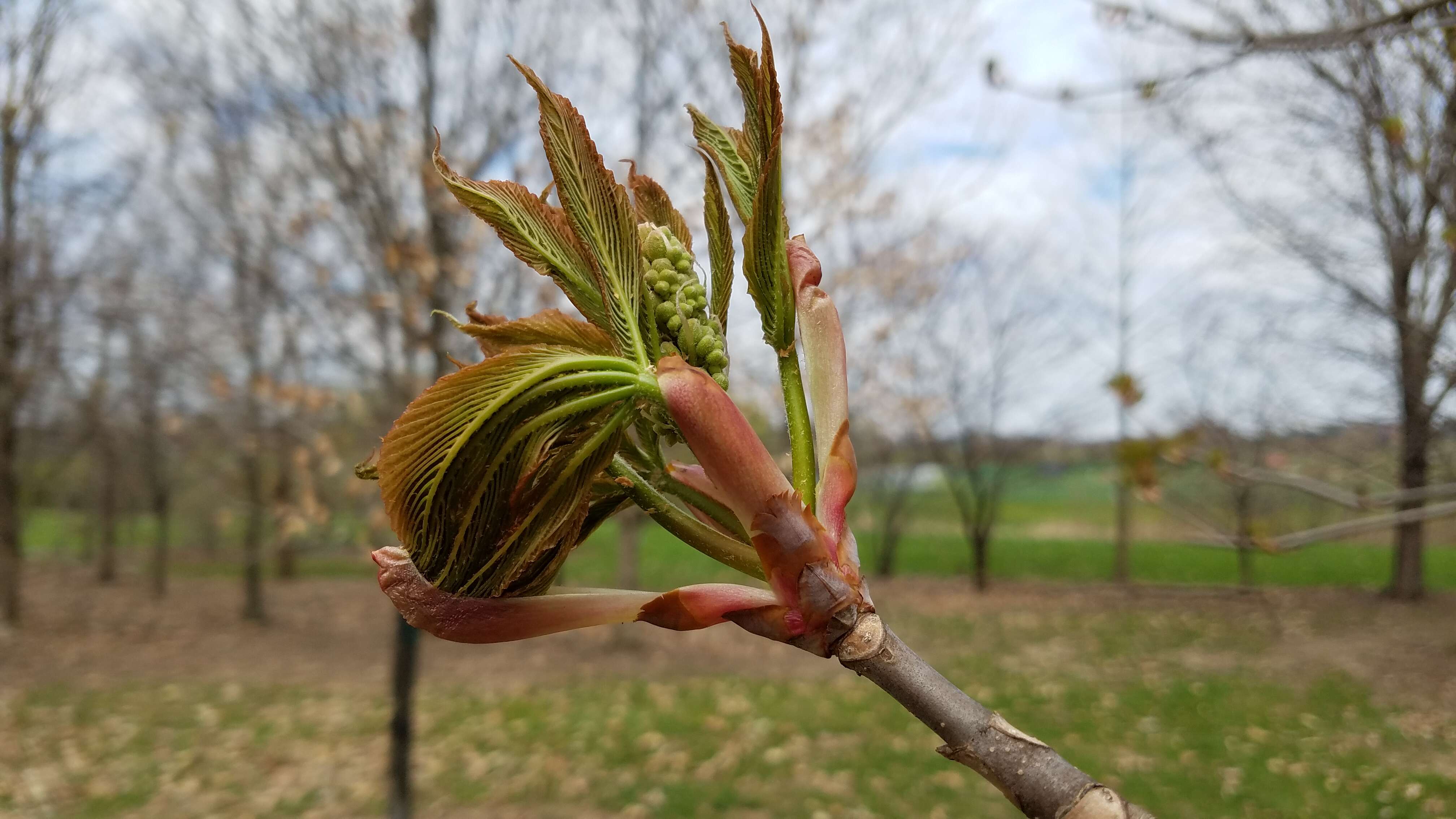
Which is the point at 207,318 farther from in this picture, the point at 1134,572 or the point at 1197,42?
the point at 1134,572

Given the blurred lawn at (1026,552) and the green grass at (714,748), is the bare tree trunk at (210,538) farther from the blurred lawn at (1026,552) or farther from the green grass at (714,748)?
the green grass at (714,748)

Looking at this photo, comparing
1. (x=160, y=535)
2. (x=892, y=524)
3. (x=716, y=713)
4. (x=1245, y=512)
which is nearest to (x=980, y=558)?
(x=892, y=524)

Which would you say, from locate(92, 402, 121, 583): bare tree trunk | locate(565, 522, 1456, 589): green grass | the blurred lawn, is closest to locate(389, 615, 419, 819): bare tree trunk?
the blurred lawn

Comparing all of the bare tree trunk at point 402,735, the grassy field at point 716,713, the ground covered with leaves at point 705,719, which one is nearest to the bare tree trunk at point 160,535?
the grassy field at point 716,713

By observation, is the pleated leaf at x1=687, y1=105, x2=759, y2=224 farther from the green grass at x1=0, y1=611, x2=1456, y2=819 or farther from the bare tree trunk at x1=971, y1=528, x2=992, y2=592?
the bare tree trunk at x1=971, y1=528, x2=992, y2=592

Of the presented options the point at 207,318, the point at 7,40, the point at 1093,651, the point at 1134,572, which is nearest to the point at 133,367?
the point at 207,318

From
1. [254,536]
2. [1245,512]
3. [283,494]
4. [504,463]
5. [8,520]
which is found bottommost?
[254,536]

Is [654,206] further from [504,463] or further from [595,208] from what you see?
[504,463]
